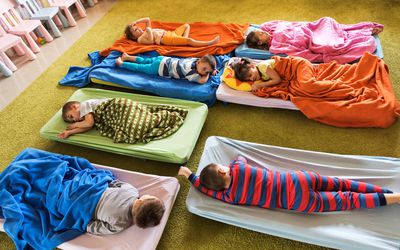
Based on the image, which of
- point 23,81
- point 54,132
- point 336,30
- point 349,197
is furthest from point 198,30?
point 349,197

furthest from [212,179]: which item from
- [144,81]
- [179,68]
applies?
[144,81]

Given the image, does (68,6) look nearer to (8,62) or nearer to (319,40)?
(8,62)

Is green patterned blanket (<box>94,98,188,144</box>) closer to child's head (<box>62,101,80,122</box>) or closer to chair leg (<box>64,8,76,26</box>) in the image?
child's head (<box>62,101,80,122</box>)

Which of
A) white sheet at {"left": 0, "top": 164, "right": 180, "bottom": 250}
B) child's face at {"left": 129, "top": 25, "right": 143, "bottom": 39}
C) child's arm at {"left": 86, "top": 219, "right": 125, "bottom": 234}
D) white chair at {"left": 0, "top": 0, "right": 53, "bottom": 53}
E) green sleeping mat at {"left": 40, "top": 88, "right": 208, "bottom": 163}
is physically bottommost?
white sheet at {"left": 0, "top": 164, "right": 180, "bottom": 250}

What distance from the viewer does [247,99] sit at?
241 centimetres

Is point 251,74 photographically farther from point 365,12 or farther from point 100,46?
point 100,46

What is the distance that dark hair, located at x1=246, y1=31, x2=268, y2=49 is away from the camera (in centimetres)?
284

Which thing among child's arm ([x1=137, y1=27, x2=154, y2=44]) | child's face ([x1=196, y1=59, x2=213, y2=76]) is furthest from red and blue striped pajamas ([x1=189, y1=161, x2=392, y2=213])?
child's arm ([x1=137, y1=27, x2=154, y2=44])

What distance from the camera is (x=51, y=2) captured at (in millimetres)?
4008

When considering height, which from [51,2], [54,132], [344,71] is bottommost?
[344,71]

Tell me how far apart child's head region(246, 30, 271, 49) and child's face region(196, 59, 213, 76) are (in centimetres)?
66

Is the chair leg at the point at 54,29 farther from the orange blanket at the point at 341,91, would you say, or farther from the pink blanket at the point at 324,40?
the orange blanket at the point at 341,91

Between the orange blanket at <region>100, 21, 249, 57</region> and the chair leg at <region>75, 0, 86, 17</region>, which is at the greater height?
the chair leg at <region>75, 0, 86, 17</region>

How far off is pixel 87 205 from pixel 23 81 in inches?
97.2
